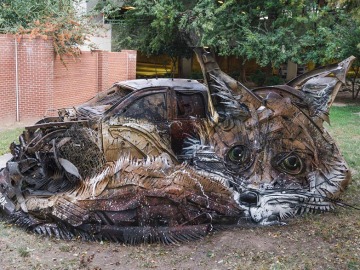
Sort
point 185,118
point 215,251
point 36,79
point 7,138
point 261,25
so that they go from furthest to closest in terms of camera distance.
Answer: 1. point 261,25
2. point 36,79
3. point 7,138
4. point 185,118
5. point 215,251

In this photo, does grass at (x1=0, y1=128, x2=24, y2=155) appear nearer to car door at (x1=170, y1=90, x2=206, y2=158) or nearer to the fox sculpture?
the fox sculpture

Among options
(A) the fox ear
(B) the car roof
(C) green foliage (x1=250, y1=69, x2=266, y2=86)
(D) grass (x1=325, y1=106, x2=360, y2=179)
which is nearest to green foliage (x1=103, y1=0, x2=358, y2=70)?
(D) grass (x1=325, y1=106, x2=360, y2=179)

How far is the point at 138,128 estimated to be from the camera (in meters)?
7.31

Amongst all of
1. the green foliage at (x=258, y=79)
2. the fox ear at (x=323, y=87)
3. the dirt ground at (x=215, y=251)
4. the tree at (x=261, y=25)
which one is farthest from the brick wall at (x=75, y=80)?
the green foliage at (x=258, y=79)

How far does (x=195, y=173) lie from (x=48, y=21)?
35.5ft

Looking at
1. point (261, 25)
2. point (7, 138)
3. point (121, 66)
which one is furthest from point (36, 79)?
point (261, 25)

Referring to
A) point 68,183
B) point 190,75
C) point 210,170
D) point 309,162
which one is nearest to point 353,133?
point 309,162

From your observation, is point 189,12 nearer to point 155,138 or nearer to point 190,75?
point 190,75

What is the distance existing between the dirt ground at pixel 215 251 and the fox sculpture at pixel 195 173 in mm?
196

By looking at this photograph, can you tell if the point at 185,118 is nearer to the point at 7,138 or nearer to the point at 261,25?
the point at 7,138

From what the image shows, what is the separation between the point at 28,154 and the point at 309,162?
448 centimetres

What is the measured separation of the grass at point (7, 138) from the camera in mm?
11141

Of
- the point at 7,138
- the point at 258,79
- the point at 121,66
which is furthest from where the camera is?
the point at 258,79

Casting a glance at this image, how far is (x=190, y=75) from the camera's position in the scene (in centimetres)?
3136
